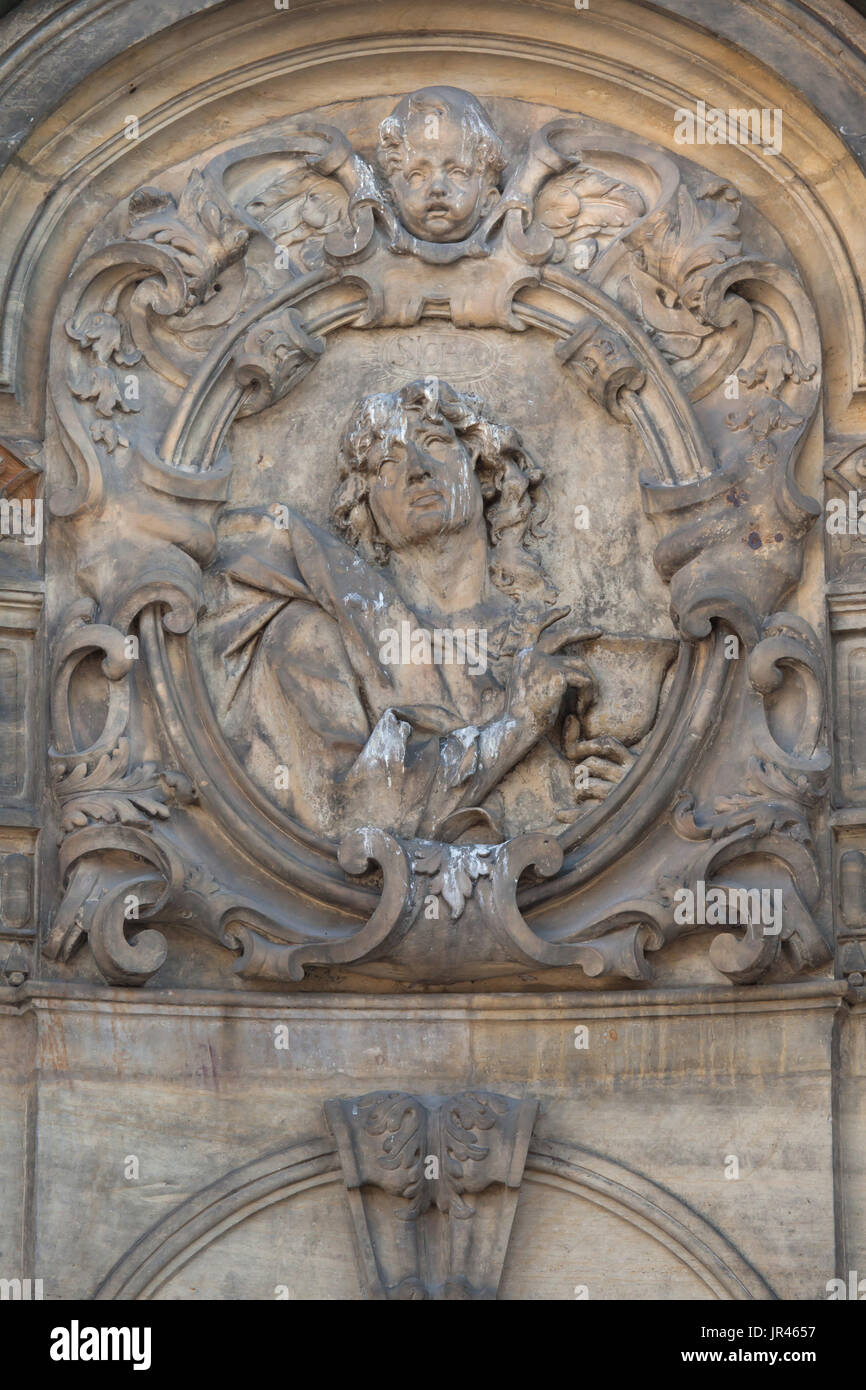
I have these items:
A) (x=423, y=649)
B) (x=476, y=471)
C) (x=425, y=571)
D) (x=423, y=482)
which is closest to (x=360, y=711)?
(x=423, y=649)

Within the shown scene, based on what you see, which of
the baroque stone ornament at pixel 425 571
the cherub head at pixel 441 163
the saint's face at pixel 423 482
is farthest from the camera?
the cherub head at pixel 441 163

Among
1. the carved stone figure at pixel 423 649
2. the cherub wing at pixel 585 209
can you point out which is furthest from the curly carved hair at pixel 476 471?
the cherub wing at pixel 585 209

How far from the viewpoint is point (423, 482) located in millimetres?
8547

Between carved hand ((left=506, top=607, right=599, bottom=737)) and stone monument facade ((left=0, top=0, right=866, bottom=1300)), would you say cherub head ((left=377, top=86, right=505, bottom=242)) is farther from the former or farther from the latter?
carved hand ((left=506, top=607, right=599, bottom=737))

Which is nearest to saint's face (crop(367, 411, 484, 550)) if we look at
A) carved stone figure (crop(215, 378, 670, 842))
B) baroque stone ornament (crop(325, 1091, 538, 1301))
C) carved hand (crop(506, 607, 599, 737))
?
carved stone figure (crop(215, 378, 670, 842))

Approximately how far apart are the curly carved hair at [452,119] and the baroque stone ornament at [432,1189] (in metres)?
2.82

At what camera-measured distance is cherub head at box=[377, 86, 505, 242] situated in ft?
28.7

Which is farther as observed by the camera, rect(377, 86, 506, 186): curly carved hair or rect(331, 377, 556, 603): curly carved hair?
rect(377, 86, 506, 186): curly carved hair

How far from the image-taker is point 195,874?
326 inches

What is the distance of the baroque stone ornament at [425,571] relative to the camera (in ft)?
27.0

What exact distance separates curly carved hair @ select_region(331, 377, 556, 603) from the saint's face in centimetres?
4

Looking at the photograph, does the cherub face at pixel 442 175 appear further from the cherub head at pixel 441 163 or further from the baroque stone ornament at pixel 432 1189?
the baroque stone ornament at pixel 432 1189

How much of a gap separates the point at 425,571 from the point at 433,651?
0.86 ft

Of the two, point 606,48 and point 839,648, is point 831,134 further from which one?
point 839,648
